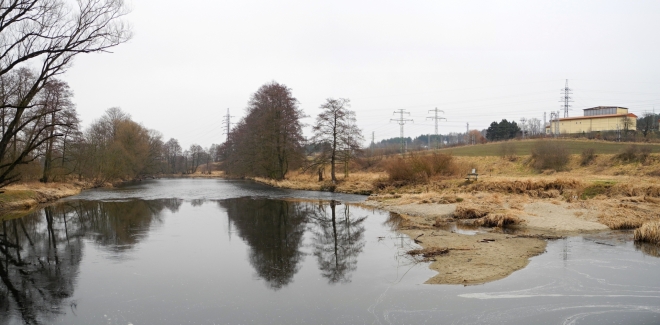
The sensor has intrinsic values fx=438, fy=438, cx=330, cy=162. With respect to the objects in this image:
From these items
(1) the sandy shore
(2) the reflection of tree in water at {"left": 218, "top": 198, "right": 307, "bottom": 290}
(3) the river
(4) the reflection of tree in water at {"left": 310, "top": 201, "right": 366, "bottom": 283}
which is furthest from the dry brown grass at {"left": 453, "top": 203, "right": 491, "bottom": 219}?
(2) the reflection of tree in water at {"left": 218, "top": 198, "right": 307, "bottom": 290}

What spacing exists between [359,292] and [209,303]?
2.99 metres

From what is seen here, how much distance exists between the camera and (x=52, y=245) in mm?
14094

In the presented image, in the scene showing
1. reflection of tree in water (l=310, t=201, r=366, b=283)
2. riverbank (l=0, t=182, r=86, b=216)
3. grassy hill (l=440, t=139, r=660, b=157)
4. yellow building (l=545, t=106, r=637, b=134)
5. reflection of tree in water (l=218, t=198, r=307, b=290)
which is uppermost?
yellow building (l=545, t=106, r=637, b=134)

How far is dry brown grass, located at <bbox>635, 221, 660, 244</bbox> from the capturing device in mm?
13442

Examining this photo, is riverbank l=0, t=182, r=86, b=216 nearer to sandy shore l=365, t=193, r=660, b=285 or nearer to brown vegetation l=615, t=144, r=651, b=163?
sandy shore l=365, t=193, r=660, b=285

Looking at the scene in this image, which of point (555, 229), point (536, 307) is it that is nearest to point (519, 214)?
point (555, 229)

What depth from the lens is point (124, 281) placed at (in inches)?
383

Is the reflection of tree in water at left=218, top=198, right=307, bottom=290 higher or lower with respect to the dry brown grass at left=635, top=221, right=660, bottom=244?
lower

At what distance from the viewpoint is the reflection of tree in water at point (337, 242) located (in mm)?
10914

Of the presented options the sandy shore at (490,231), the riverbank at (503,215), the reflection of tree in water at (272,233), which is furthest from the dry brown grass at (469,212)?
the reflection of tree in water at (272,233)

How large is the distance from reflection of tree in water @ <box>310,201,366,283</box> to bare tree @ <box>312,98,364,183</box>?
15.7 m

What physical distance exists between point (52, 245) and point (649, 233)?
61.8 ft

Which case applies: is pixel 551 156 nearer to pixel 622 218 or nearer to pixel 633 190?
pixel 633 190

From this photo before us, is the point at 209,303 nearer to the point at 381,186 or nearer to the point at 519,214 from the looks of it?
the point at 519,214
